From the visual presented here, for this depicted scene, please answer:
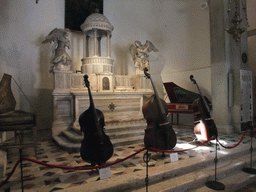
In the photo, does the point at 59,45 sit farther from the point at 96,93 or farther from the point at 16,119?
the point at 16,119

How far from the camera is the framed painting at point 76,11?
7.66m

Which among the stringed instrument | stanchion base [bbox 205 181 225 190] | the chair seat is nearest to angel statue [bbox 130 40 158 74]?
the stringed instrument

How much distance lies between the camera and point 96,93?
5.55 meters

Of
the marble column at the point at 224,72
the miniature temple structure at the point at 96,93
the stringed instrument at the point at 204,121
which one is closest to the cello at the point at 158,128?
the stringed instrument at the point at 204,121

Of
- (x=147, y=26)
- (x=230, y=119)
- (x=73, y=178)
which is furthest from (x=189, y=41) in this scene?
(x=73, y=178)

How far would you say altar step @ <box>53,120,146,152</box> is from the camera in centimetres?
437

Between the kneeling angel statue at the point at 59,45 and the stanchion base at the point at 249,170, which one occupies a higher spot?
the kneeling angel statue at the point at 59,45

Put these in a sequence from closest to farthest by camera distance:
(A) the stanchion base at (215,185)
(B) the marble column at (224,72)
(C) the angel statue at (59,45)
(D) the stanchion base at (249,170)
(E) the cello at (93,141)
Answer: (E) the cello at (93,141), (A) the stanchion base at (215,185), (D) the stanchion base at (249,170), (C) the angel statue at (59,45), (B) the marble column at (224,72)

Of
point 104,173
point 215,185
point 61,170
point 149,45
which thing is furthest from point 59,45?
point 215,185

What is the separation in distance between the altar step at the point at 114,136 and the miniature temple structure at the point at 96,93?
88mm

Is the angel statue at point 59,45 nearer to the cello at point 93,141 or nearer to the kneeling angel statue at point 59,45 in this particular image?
the kneeling angel statue at point 59,45

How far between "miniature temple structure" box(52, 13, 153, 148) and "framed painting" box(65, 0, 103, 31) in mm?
1163

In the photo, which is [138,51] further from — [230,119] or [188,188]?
[188,188]

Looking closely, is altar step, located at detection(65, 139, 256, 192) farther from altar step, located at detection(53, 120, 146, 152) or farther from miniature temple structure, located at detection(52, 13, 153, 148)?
miniature temple structure, located at detection(52, 13, 153, 148)
